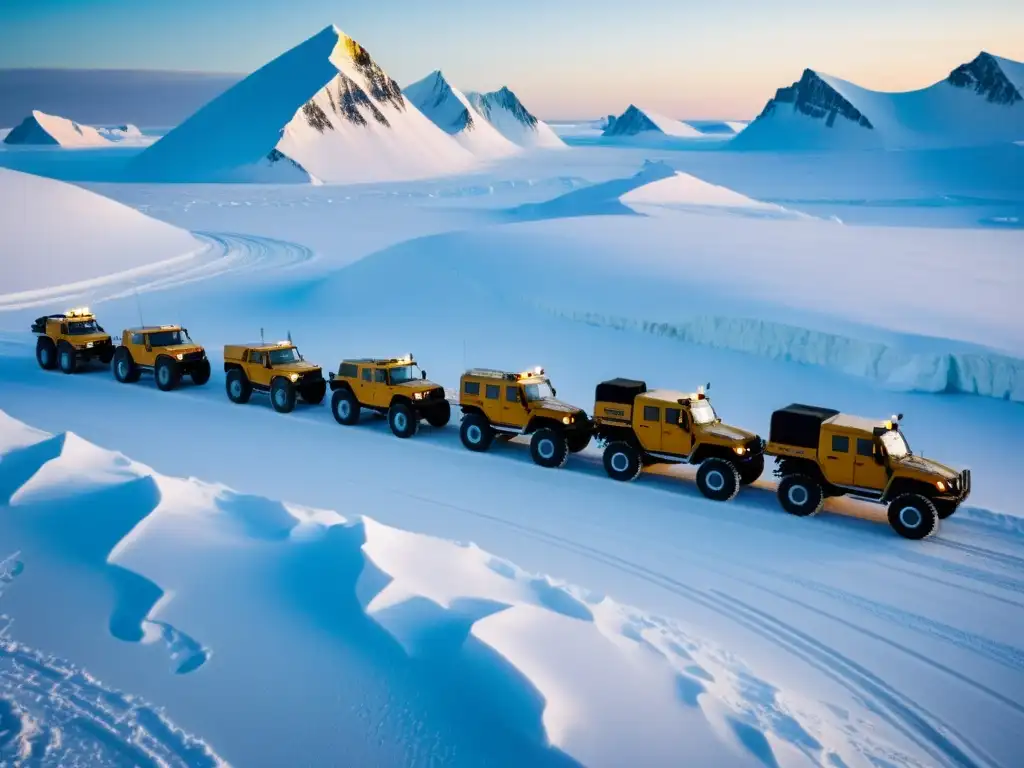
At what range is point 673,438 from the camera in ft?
52.1

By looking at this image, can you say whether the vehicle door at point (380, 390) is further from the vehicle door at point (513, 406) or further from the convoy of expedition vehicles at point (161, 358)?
the convoy of expedition vehicles at point (161, 358)

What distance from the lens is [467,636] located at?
29.2ft

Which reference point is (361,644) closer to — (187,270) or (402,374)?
(402,374)

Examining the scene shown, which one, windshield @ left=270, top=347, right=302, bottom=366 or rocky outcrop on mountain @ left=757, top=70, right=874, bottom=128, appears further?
rocky outcrop on mountain @ left=757, top=70, right=874, bottom=128

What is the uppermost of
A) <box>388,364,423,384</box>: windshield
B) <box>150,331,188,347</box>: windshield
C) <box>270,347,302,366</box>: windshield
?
<box>388,364,423,384</box>: windshield

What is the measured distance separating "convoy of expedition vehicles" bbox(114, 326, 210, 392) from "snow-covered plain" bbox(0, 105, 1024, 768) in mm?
486

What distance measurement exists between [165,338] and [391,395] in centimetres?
805

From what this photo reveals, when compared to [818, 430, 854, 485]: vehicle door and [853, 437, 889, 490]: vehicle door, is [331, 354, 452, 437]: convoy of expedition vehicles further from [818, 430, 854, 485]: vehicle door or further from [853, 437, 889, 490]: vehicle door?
[853, 437, 889, 490]: vehicle door

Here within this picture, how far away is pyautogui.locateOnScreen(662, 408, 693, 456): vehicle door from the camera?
15.7 meters

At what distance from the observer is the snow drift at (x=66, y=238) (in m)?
42.7

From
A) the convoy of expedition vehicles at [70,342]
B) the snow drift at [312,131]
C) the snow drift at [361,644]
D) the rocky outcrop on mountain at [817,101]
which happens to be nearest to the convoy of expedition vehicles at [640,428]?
the convoy of expedition vehicles at [70,342]

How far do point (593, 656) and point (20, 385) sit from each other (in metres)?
19.8

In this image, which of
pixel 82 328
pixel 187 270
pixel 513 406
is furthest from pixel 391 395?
pixel 187 270

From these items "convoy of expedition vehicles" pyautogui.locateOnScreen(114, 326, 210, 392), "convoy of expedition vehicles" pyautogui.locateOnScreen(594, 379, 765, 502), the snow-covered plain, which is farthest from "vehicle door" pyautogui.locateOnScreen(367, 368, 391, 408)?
"convoy of expedition vehicles" pyautogui.locateOnScreen(114, 326, 210, 392)
